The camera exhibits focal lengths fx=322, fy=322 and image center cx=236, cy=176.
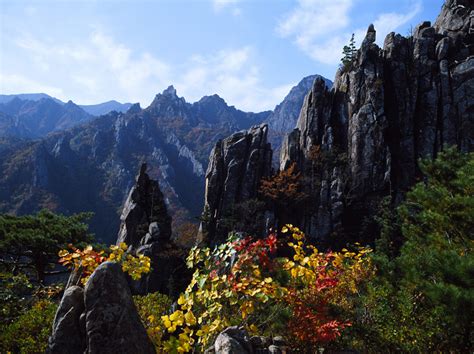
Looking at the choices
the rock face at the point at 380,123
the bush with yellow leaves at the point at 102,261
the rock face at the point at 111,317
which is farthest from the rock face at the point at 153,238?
the rock face at the point at 111,317

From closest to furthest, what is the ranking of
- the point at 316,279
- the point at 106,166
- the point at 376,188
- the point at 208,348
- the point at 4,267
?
the point at 208,348 < the point at 316,279 < the point at 4,267 < the point at 376,188 < the point at 106,166

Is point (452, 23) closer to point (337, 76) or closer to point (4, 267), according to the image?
point (337, 76)

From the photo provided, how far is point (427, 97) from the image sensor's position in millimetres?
35125

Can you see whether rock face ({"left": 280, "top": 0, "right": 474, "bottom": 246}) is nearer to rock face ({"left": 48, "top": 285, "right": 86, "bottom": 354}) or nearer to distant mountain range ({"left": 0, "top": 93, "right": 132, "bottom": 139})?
rock face ({"left": 48, "top": 285, "right": 86, "bottom": 354})

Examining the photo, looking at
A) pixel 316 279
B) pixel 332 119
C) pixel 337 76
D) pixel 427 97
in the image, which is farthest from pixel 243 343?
pixel 337 76

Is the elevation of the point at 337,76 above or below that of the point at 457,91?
above

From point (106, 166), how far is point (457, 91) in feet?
291

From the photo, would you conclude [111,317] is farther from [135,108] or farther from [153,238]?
[135,108]

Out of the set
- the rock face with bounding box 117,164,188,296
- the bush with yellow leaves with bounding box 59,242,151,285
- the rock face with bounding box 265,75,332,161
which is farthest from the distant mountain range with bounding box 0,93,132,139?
the bush with yellow leaves with bounding box 59,242,151,285

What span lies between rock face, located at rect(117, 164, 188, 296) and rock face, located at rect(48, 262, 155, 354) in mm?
23872

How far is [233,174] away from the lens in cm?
3631

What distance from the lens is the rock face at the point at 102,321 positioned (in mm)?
4047

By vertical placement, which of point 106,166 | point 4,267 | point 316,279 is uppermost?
point 106,166

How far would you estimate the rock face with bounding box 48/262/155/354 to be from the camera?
4.05m
